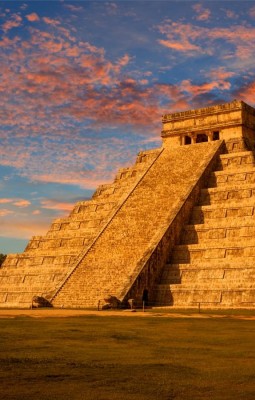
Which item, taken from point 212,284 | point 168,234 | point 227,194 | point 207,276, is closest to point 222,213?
point 227,194

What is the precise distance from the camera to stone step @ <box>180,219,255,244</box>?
27094 millimetres

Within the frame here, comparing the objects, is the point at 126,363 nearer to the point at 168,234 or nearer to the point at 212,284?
the point at 212,284

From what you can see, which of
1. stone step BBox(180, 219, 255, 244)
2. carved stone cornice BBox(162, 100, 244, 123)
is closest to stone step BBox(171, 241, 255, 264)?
stone step BBox(180, 219, 255, 244)

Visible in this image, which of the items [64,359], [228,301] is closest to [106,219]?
[228,301]

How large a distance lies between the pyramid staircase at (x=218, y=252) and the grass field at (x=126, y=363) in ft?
31.2

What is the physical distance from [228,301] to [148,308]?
3640 mm

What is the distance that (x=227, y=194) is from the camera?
31016mm

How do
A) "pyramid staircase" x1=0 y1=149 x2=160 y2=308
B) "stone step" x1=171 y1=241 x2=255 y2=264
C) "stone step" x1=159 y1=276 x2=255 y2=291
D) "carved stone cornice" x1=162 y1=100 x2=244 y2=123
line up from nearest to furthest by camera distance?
1. "stone step" x1=159 y1=276 x2=255 y2=291
2. "stone step" x1=171 y1=241 x2=255 y2=264
3. "pyramid staircase" x1=0 y1=149 x2=160 y2=308
4. "carved stone cornice" x1=162 y1=100 x2=244 y2=123

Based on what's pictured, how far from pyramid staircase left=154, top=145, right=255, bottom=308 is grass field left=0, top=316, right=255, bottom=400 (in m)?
9.50

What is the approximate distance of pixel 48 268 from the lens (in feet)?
104

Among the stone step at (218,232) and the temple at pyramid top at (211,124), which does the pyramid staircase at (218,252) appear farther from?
the temple at pyramid top at (211,124)

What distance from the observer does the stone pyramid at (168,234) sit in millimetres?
25609

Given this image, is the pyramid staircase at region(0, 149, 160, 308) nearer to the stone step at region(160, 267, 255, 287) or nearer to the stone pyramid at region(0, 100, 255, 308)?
the stone pyramid at region(0, 100, 255, 308)

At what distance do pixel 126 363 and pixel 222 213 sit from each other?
69.7ft
